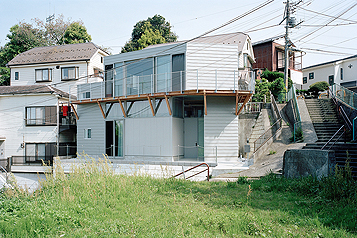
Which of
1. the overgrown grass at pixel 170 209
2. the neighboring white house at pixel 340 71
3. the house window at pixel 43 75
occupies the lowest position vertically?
the overgrown grass at pixel 170 209

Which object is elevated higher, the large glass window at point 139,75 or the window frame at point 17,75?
the window frame at point 17,75

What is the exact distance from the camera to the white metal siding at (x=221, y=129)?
16844 millimetres

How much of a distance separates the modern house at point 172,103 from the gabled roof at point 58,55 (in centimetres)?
1146

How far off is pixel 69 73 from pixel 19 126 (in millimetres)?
7630

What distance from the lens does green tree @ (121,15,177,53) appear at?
39844 mm

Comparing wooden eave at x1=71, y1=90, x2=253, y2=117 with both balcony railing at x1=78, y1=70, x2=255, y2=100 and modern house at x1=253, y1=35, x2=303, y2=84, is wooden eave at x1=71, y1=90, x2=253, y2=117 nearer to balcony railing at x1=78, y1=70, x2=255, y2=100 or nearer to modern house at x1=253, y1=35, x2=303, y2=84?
balcony railing at x1=78, y1=70, x2=255, y2=100

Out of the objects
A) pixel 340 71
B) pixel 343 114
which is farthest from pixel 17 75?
pixel 340 71

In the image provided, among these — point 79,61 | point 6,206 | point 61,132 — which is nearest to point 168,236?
point 6,206

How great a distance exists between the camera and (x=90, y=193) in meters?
7.45

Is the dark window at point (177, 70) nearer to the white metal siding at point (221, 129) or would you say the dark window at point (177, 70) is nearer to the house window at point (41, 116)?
the white metal siding at point (221, 129)

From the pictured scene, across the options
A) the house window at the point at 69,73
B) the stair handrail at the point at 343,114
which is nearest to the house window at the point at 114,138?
the house window at the point at 69,73

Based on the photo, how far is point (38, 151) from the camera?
83.9 feet

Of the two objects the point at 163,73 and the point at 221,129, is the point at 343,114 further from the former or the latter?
the point at 163,73

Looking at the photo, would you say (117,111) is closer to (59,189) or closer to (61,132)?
(61,132)
